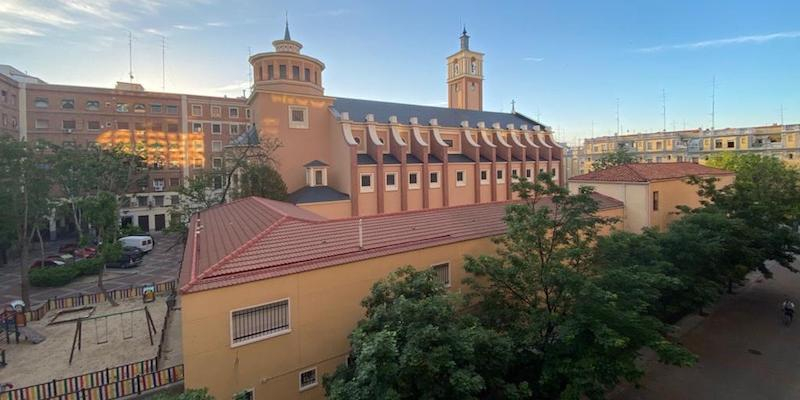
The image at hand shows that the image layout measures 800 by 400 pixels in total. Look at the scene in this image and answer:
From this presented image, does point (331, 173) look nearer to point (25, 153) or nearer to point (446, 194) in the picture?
point (446, 194)

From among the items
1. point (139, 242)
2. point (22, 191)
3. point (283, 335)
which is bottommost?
point (139, 242)

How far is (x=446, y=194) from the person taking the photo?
37000 mm

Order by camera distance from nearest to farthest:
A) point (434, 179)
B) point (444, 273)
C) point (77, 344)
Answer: point (444, 273) < point (77, 344) < point (434, 179)

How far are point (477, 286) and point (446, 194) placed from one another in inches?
1006

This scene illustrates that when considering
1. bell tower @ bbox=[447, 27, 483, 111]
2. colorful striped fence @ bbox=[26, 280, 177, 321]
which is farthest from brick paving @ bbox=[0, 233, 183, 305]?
bell tower @ bbox=[447, 27, 483, 111]

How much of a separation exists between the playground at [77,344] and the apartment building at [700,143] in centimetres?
7198

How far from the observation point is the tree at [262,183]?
86.8ft

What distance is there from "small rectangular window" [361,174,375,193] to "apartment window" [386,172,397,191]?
1869 mm

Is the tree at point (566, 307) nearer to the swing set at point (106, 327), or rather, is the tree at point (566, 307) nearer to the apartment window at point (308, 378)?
the apartment window at point (308, 378)

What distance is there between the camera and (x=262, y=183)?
2672 centimetres

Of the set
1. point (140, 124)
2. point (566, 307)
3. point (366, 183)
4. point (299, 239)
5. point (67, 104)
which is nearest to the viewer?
point (566, 307)

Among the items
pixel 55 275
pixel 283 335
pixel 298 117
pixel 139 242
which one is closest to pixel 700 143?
pixel 298 117

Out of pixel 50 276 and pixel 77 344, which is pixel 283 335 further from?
pixel 50 276

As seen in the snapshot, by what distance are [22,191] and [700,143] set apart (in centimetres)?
8223
